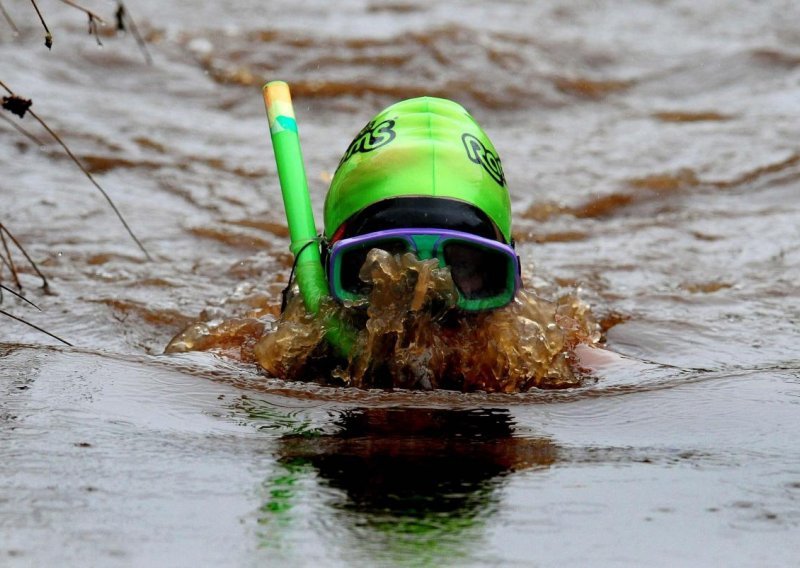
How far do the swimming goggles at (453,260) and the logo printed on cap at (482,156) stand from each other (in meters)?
0.41

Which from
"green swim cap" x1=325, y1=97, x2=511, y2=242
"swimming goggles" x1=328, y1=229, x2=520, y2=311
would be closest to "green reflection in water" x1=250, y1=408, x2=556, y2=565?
"swimming goggles" x1=328, y1=229, x2=520, y2=311

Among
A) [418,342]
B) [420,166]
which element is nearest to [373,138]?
[420,166]

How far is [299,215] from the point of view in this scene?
3600 millimetres

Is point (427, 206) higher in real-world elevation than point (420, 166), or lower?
lower

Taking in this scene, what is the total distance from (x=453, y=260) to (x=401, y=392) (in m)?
0.37

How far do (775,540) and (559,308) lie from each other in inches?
85.4

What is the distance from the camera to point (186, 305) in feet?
15.6

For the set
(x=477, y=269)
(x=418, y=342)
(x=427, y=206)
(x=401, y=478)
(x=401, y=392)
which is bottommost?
(x=401, y=478)

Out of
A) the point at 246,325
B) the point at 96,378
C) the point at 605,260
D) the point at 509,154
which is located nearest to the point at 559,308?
the point at 246,325

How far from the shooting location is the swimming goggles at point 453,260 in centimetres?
316

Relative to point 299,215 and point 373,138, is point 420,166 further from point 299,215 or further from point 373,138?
point 299,215

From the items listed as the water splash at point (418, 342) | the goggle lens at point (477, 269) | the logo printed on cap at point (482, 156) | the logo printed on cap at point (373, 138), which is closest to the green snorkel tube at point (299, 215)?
the water splash at point (418, 342)

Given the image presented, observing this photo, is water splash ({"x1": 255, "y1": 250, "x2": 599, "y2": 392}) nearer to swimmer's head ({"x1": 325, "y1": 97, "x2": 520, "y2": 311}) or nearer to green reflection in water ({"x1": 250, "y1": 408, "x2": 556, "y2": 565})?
swimmer's head ({"x1": 325, "y1": 97, "x2": 520, "y2": 311})

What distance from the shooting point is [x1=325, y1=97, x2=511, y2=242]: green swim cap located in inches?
134
